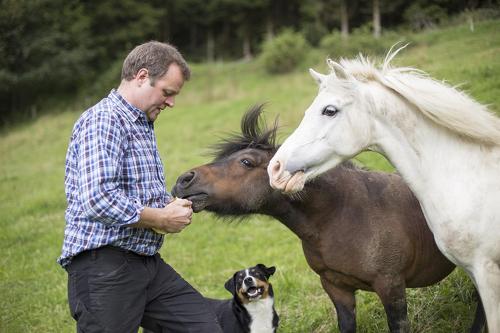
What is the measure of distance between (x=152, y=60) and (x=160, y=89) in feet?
0.65

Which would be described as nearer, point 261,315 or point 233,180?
point 233,180

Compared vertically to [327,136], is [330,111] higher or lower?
higher

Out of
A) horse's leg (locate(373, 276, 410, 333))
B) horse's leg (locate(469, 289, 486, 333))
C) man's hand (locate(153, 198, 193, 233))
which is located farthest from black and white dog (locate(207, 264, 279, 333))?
man's hand (locate(153, 198, 193, 233))

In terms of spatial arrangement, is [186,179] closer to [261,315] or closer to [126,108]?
[126,108]

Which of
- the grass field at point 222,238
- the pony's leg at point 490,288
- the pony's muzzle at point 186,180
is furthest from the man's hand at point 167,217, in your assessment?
the pony's leg at point 490,288

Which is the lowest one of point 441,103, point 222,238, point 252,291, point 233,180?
point 222,238

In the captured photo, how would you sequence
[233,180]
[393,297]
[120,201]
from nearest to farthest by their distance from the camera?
[120,201] → [393,297] → [233,180]

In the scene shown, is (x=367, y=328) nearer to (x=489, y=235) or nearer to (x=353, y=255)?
(x=353, y=255)

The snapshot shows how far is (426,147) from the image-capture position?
11.0ft

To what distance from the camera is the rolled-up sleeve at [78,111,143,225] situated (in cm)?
306

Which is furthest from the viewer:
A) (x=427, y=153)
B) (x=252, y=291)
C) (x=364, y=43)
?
(x=364, y=43)

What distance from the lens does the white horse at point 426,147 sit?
3.14 m

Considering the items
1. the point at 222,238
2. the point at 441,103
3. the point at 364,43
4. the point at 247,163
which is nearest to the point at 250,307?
the point at 247,163

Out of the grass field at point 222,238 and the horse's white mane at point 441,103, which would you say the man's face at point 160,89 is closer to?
the grass field at point 222,238
